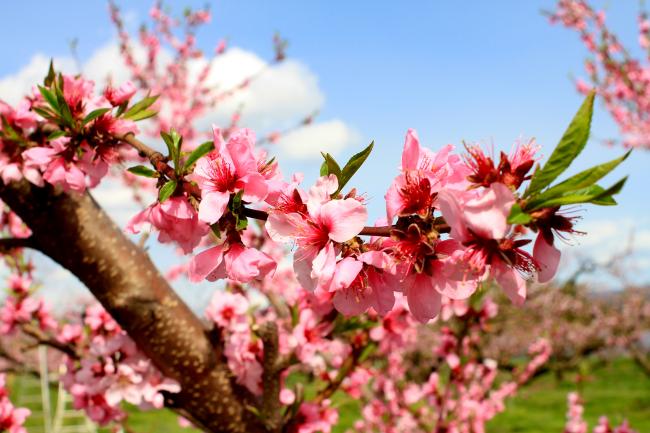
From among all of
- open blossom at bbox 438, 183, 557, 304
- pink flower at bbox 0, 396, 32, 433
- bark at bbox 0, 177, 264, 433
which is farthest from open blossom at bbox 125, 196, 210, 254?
pink flower at bbox 0, 396, 32, 433

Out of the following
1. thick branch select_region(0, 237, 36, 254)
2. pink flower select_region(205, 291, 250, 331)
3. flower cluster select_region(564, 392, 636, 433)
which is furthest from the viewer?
flower cluster select_region(564, 392, 636, 433)

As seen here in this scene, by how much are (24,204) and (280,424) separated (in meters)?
1.03

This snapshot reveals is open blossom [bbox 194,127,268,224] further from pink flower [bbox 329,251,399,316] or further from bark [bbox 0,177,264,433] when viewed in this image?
bark [bbox 0,177,264,433]

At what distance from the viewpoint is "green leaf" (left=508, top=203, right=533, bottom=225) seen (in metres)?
0.76

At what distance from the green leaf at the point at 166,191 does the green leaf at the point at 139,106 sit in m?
0.43

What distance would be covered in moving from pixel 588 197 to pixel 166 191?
665 mm

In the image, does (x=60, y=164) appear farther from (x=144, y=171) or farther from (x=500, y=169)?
(x=500, y=169)

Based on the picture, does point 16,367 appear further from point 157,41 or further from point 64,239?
point 157,41

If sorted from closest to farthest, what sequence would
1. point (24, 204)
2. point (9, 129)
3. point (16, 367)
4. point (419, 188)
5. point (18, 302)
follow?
point (419, 188)
point (9, 129)
point (24, 204)
point (18, 302)
point (16, 367)

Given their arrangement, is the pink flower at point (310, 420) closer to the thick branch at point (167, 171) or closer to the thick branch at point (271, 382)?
the thick branch at point (271, 382)

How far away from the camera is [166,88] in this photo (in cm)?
947

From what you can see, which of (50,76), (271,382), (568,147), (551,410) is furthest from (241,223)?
(551,410)

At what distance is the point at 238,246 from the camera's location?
1.01 meters

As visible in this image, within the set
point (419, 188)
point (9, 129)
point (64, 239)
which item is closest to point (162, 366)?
point (64, 239)
